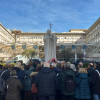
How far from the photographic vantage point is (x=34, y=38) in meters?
83.9

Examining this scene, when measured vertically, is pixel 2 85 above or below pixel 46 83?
below

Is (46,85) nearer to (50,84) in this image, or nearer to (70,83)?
(50,84)

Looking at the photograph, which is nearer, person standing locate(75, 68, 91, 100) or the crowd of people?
the crowd of people

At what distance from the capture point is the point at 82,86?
562cm

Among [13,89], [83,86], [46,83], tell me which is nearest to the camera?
[46,83]

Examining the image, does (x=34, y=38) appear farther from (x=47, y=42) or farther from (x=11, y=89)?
(x=11, y=89)

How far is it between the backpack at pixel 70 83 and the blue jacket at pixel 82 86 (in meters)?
0.34

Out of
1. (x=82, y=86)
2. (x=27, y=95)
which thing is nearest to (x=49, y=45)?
(x=27, y=95)

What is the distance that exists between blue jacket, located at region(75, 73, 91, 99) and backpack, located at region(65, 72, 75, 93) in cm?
34

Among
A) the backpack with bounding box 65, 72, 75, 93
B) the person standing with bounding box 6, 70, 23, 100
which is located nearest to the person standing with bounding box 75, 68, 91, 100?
the backpack with bounding box 65, 72, 75, 93

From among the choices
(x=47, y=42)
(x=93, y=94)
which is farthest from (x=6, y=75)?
(x=47, y=42)

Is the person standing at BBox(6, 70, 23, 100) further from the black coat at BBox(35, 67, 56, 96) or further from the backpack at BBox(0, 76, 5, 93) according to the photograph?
the black coat at BBox(35, 67, 56, 96)

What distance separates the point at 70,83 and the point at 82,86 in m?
0.61

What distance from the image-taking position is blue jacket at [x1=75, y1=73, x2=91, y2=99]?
561 centimetres
